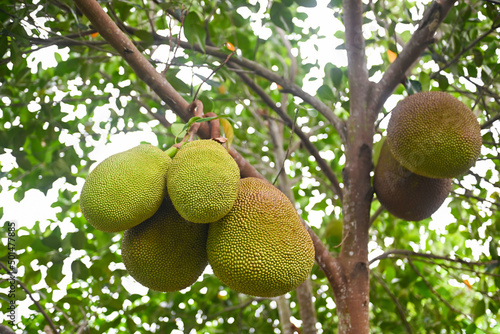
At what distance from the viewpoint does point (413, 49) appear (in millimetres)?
1398

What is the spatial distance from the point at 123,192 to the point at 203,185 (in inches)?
6.6

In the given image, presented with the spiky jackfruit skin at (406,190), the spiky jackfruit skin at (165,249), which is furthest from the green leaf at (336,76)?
the spiky jackfruit skin at (165,249)

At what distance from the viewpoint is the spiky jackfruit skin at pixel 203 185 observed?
2.73ft

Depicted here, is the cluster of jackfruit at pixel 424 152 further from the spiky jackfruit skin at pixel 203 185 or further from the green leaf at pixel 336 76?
the spiky jackfruit skin at pixel 203 185

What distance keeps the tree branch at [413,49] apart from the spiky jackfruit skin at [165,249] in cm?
82

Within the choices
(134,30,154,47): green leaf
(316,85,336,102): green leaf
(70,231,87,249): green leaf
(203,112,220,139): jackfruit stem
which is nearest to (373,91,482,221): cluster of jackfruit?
(316,85,336,102): green leaf

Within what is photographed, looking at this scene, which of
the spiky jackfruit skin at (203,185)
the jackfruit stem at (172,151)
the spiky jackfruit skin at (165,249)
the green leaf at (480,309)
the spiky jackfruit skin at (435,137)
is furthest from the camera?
the green leaf at (480,309)

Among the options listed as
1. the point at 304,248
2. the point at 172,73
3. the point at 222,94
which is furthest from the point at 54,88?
the point at 304,248

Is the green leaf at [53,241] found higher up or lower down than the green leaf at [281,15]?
lower down

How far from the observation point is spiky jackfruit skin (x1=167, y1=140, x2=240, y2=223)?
2.73ft

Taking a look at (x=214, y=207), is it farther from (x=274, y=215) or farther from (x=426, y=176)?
(x=426, y=176)

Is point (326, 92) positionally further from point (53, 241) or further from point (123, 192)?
point (53, 241)

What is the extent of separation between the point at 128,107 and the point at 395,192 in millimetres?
1064

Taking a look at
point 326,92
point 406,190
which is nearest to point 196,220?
point 406,190
